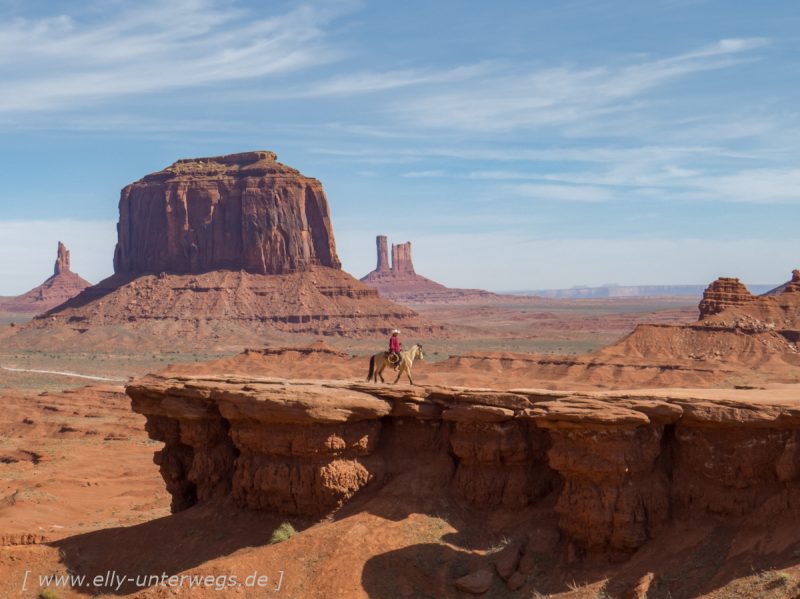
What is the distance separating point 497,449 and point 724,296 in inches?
2492

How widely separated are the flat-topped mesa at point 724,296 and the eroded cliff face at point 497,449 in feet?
196

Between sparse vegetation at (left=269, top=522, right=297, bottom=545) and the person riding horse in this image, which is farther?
the person riding horse

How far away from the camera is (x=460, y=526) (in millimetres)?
17391

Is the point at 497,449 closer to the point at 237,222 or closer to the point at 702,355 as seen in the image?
the point at 702,355

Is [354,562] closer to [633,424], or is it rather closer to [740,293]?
[633,424]

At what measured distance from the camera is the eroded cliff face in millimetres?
15430

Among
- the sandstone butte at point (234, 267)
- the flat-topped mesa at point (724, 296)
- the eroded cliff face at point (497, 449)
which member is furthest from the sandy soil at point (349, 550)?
the sandstone butte at point (234, 267)

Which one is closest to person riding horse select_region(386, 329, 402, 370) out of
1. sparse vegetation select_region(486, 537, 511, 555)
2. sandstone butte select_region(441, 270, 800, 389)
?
sparse vegetation select_region(486, 537, 511, 555)

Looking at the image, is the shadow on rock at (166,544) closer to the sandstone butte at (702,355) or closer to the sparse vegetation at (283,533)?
the sparse vegetation at (283,533)

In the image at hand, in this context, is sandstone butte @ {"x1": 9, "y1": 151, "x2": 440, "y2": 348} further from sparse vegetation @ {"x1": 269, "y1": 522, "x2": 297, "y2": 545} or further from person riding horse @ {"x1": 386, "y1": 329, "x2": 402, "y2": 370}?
sparse vegetation @ {"x1": 269, "y1": 522, "x2": 297, "y2": 545}

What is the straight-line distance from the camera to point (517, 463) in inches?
690

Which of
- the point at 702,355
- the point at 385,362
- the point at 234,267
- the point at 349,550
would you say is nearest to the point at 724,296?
the point at 702,355

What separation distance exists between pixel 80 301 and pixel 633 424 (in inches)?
5186

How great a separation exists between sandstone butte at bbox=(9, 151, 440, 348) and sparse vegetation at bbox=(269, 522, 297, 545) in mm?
105263
